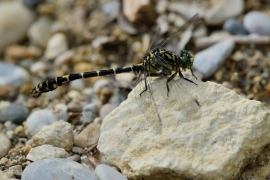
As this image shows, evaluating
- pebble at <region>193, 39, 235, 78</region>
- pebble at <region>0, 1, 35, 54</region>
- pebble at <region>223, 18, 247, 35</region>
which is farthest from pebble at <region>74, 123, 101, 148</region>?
pebble at <region>0, 1, 35, 54</region>

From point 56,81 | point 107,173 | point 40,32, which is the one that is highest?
point 40,32

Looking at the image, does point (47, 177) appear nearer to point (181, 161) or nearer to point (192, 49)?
point (181, 161)

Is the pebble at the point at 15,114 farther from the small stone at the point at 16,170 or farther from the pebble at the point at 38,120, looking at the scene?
the small stone at the point at 16,170

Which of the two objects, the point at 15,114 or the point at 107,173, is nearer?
the point at 107,173

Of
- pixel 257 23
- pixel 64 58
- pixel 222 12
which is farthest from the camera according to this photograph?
pixel 64 58

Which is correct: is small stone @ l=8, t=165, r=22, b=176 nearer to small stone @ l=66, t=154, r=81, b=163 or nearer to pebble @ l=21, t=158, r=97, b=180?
pebble @ l=21, t=158, r=97, b=180

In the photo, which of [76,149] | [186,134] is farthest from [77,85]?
[186,134]

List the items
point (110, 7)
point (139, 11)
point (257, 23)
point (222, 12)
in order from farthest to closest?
1. point (110, 7)
2. point (139, 11)
3. point (222, 12)
4. point (257, 23)

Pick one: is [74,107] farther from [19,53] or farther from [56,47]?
[19,53]

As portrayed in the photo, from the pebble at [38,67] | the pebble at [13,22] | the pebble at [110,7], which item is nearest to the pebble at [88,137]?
the pebble at [38,67]

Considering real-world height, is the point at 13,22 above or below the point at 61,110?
above
